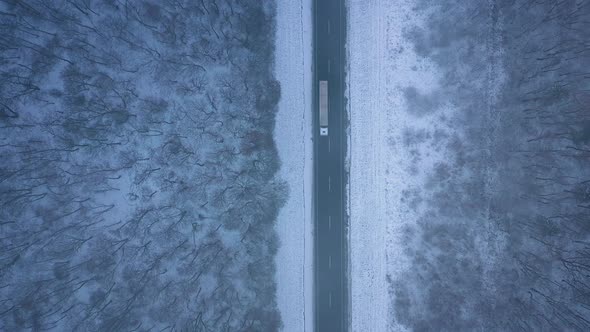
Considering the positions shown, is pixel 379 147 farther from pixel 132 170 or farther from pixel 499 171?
pixel 132 170

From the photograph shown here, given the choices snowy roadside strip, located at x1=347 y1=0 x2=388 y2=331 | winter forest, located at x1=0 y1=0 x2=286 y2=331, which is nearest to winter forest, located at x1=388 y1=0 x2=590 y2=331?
snowy roadside strip, located at x1=347 y1=0 x2=388 y2=331

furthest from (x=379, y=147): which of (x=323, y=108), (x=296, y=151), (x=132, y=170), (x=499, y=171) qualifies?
(x=132, y=170)

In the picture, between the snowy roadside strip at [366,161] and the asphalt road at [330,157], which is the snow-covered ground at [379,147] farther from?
the asphalt road at [330,157]

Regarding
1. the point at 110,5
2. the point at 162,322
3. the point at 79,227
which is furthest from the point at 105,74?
the point at 162,322

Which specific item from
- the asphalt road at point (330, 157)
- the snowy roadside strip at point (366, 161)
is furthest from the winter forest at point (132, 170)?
the snowy roadside strip at point (366, 161)

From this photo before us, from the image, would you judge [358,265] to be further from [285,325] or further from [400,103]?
[400,103]

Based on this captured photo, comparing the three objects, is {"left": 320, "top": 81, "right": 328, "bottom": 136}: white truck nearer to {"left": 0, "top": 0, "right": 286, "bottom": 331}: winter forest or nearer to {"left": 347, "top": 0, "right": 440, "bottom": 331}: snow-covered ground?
{"left": 347, "top": 0, "right": 440, "bottom": 331}: snow-covered ground
